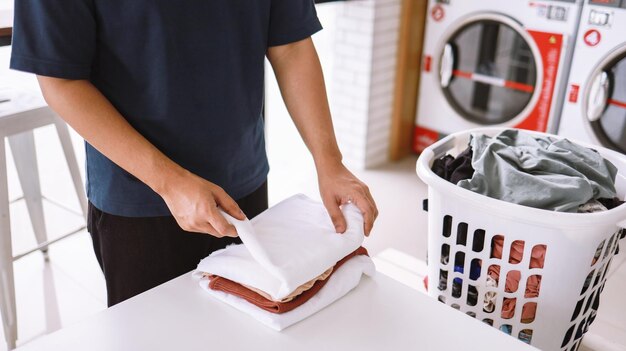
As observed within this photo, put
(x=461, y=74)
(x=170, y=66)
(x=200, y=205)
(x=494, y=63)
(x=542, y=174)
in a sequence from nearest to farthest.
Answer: (x=200, y=205)
(x=170, y=66)
(x=542, y=174)
(x=494, y=63)
(x=461, y=74)

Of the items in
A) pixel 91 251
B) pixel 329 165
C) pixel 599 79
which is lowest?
pixel 91 251

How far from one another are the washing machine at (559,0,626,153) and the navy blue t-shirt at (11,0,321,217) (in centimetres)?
187

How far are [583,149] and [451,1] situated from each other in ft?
6.04

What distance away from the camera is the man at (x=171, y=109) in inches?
38.5

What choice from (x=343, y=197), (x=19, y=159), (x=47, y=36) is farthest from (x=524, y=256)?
(x=19, y=159)

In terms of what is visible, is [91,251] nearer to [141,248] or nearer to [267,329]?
[141,248]

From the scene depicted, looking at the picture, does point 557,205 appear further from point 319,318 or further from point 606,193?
A: point 319,318

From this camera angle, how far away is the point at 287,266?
0.96 m

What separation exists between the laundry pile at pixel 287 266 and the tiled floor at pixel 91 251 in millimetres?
971

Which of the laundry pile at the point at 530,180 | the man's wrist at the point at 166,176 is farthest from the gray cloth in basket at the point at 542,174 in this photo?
the man's wrist at the point at 166,176

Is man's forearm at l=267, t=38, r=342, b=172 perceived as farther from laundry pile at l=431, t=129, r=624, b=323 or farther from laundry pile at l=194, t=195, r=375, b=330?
laundry pile at l=431, t=129, r=624, b=323

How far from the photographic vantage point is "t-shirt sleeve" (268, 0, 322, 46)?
4.14 feet

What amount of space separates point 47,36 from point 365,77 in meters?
2.35

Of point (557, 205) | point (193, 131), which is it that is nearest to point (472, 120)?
point (557, 205)
